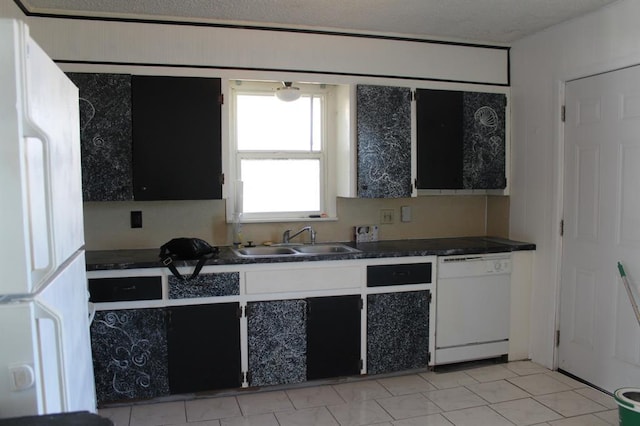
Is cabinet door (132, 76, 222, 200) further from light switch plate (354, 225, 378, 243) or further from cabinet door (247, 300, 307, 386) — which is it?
light switch plate (354, 225, 378, 243)

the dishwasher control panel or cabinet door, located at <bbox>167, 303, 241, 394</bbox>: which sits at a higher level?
the dishwasher control panel

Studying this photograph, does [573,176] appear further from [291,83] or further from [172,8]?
[172,8]

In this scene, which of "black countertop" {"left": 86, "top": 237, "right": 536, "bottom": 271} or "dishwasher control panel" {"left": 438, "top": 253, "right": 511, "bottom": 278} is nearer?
"black countertop" {"left": 86, "top": 237, "right": 536, "bottom": 271}

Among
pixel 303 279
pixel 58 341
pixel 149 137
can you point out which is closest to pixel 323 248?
pixel 303 279

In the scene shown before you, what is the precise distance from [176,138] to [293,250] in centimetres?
111

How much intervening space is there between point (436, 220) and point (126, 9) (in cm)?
281

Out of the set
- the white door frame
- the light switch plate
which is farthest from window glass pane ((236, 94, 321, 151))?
the white door frame

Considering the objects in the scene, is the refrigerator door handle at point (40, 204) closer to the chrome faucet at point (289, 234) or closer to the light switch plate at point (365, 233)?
the chrome faucet at point (289, 234)

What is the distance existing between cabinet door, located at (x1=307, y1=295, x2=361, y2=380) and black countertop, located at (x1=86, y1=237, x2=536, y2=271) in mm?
314

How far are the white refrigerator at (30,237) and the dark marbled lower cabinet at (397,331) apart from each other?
219cm

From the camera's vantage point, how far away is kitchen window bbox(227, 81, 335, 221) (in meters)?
3.76

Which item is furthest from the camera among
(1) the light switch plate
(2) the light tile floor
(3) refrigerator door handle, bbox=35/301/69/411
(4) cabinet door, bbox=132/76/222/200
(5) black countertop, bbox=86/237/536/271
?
(1) the light switch plate

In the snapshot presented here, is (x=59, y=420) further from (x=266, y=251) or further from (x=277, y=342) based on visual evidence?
(x=266, y=251)

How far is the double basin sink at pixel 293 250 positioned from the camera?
3.50 metres
